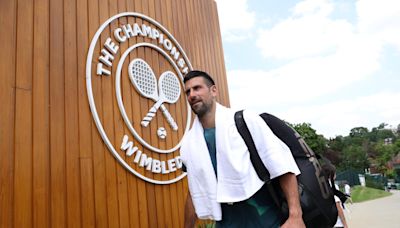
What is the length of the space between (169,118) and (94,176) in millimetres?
1075

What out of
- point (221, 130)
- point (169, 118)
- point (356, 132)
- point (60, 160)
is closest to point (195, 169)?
point (221, 130)

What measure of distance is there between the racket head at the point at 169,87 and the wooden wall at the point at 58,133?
2.19 ft

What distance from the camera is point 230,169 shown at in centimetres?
144

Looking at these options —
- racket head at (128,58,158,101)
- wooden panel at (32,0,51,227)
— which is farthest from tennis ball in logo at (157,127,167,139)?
wooden panel at (32,0,51,227)

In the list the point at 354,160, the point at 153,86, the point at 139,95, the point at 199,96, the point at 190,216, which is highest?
the point at 153,86

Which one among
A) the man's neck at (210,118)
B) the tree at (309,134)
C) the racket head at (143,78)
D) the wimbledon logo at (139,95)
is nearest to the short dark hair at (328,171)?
the man's neck at (210,118)

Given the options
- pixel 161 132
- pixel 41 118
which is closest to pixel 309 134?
pixel 161 132

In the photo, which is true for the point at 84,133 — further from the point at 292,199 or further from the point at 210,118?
the point at 292,199

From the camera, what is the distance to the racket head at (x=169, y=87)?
3.21 m

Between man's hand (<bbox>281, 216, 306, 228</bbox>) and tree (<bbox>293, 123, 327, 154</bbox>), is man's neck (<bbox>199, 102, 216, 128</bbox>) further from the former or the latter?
tree (<bbox>293, 123, 327, 154</bbox>)

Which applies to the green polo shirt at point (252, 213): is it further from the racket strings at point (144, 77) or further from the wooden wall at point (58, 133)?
the racket strings at point (144, 77)

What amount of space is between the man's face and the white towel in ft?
0.24

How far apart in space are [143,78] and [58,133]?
1.07 meters

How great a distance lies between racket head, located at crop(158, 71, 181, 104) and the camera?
3.21 metres
